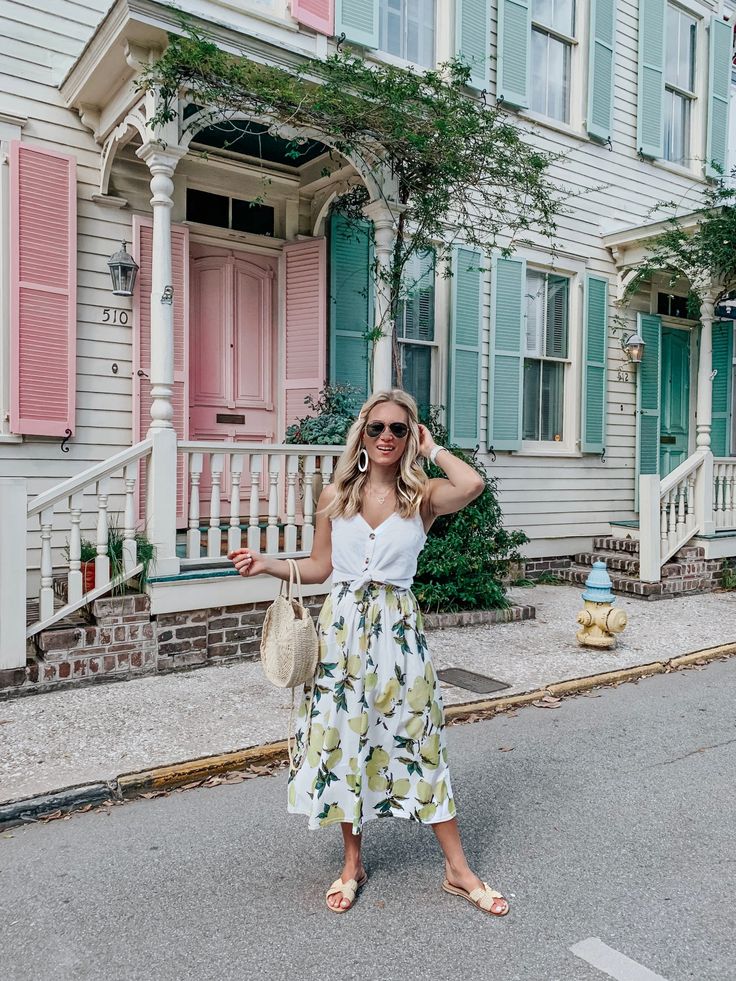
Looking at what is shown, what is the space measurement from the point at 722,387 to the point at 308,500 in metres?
7.49

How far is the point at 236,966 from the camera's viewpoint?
2.44m

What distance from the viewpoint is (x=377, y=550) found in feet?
9.16

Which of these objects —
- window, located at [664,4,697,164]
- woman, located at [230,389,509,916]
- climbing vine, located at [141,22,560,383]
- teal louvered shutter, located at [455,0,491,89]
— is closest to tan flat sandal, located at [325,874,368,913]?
woman, located at [230,389,509,916]

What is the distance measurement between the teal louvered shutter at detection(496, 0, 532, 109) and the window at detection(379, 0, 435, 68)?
0.90 m

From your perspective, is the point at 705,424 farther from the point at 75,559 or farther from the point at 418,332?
the point at 75,559

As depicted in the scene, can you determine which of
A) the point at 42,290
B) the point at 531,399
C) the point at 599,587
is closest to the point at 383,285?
the point at 42,290

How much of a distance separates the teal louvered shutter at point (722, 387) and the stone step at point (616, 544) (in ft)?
8.36

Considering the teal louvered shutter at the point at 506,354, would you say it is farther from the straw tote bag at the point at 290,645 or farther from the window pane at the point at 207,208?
the straw tote bag at the point at 290,645

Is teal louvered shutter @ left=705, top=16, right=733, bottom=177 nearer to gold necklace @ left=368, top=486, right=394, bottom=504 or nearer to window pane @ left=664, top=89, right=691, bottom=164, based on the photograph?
window pane @ left=664, top=89, right=691, bottom=164

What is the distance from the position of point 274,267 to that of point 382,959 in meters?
6.80

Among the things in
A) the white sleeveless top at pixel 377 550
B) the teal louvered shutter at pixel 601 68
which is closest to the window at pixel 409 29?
the teal louvered shutter at pixel 601 68

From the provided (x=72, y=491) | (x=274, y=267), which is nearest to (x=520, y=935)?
(x=72, y=491)

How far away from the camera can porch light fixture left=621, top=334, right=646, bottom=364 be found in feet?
34.1

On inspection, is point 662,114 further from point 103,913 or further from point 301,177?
point 103,913
